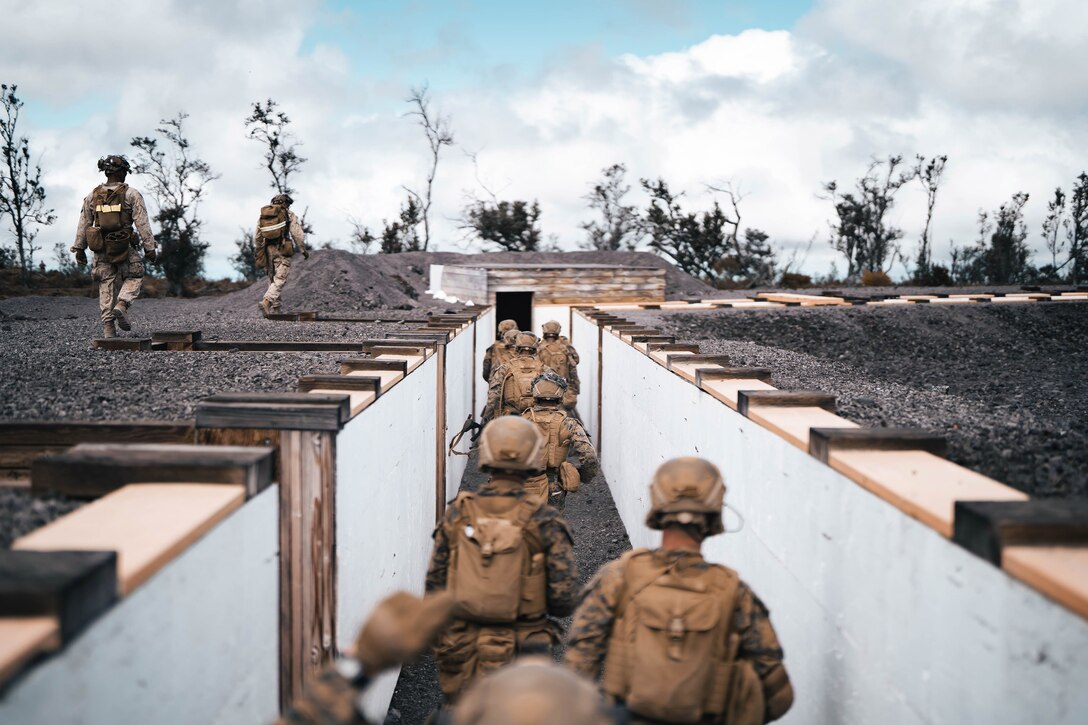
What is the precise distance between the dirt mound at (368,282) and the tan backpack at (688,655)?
870 inches

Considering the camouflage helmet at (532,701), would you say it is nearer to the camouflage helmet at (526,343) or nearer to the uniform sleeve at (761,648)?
the uniform sleeve at (761,648)

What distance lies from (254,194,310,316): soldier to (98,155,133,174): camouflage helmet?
495 centimetres

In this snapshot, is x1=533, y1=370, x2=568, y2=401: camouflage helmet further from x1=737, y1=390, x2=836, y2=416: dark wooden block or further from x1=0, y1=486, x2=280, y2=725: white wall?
x1=0, y1=486, x2=280, y2=725: white wall

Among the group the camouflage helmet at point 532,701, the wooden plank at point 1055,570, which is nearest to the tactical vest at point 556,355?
the wooden plank at point 1055,570

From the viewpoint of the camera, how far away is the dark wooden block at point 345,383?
13.9 feet

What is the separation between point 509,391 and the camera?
25.6ft

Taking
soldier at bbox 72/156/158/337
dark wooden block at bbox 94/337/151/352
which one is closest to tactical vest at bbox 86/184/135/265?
soldier at bbox 72/156/158/337

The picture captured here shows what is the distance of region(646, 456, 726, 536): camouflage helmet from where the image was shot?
2.67 meters

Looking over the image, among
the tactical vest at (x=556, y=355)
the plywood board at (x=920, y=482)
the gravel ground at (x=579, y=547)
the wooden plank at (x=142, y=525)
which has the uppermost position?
the plywood board at (x=920, y=482)

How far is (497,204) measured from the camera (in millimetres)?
44406

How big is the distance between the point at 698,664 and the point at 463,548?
122 cm

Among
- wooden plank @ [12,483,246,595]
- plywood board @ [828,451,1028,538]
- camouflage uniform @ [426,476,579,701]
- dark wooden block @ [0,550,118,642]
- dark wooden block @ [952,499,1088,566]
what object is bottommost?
camouflage uniform @ [426,476,579,701]

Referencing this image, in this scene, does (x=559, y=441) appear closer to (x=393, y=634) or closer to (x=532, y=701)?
(x=393, y=634)

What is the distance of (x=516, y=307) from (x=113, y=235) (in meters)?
17.4
